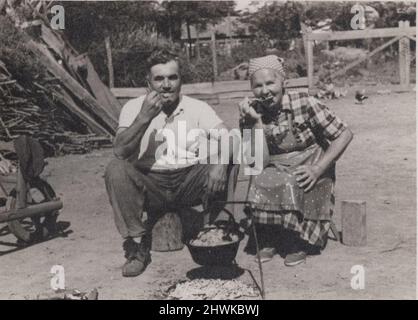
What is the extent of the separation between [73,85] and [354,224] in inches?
237

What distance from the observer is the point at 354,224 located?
420cm

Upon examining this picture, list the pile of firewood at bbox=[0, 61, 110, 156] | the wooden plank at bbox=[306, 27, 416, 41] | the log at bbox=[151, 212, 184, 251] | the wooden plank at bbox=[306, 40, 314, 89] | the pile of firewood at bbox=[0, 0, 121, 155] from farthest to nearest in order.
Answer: the wooden plank at bbox=[306, 40, 314, 89] → the wooden plank at bbox=[306, 27, 416, 41] → the pile of firewood at bbox=[0, 0, 121, 155] → the pile of firewood at bbox=[0, 61, 110, 156] → the log at bbox=[151, 212, 184, 251]

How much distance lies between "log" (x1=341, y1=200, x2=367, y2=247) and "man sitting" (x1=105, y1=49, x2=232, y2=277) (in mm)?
1003

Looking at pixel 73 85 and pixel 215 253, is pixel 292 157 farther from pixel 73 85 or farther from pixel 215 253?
pixel 73 85

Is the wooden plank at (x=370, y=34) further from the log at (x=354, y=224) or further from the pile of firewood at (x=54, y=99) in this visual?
the log at (x=354, y=224)

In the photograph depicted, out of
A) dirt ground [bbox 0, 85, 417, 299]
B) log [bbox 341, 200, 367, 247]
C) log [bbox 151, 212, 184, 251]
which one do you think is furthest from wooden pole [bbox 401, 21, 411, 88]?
log [bbox 151, 212, 184, 251]

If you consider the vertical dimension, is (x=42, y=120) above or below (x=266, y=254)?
above

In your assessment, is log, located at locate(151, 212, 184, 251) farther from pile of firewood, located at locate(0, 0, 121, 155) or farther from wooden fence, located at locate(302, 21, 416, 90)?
wooden fence, located at locate(302, 21, 416, 90)

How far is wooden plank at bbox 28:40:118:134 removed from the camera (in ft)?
28.7

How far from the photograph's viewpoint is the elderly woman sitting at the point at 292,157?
386cm

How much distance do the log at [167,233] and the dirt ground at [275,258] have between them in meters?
0.06

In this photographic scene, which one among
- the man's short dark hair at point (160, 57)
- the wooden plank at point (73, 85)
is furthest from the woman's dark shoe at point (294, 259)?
the wooden plank at point (73, 85)

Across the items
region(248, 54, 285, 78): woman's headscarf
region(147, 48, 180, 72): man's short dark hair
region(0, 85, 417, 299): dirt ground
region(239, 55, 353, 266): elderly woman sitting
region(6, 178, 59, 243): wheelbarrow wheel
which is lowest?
region(0, 85, 417, 299): dirt ground

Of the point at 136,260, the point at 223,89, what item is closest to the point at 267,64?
the point at 136,260
